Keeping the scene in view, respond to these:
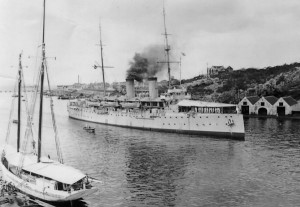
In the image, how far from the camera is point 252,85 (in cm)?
12838

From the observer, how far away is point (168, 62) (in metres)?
72.6

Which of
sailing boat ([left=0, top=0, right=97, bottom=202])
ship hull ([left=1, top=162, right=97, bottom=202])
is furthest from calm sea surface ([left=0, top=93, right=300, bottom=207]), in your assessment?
sailing boat ([left=0, top=0, right=97, bottom=202])

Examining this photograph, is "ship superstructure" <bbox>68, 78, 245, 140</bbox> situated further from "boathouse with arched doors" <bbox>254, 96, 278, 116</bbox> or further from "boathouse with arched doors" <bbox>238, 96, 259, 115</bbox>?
"boathouse with arched doors" <bbox>254, 96, 278, 116</bbox>

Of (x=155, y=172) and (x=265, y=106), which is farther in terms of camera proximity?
(x=265, y=106)

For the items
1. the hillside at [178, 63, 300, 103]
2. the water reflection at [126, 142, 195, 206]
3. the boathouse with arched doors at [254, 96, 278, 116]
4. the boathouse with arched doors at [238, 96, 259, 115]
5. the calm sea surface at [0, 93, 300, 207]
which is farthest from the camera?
the hillside at [178, 63, 300, 103]

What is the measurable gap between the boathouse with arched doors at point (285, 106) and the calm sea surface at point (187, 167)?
1040 inches

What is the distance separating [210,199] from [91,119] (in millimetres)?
58163

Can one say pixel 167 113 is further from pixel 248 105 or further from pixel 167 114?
pixel 248 105

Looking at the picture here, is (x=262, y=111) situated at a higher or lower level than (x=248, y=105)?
lower

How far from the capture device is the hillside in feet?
338

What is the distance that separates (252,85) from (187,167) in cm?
9839

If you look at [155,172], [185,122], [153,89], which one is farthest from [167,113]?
[155,172]

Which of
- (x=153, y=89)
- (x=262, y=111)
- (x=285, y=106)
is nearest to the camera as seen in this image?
(x=153, y=89)

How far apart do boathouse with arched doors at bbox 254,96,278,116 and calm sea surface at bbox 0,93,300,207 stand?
28493 mm
